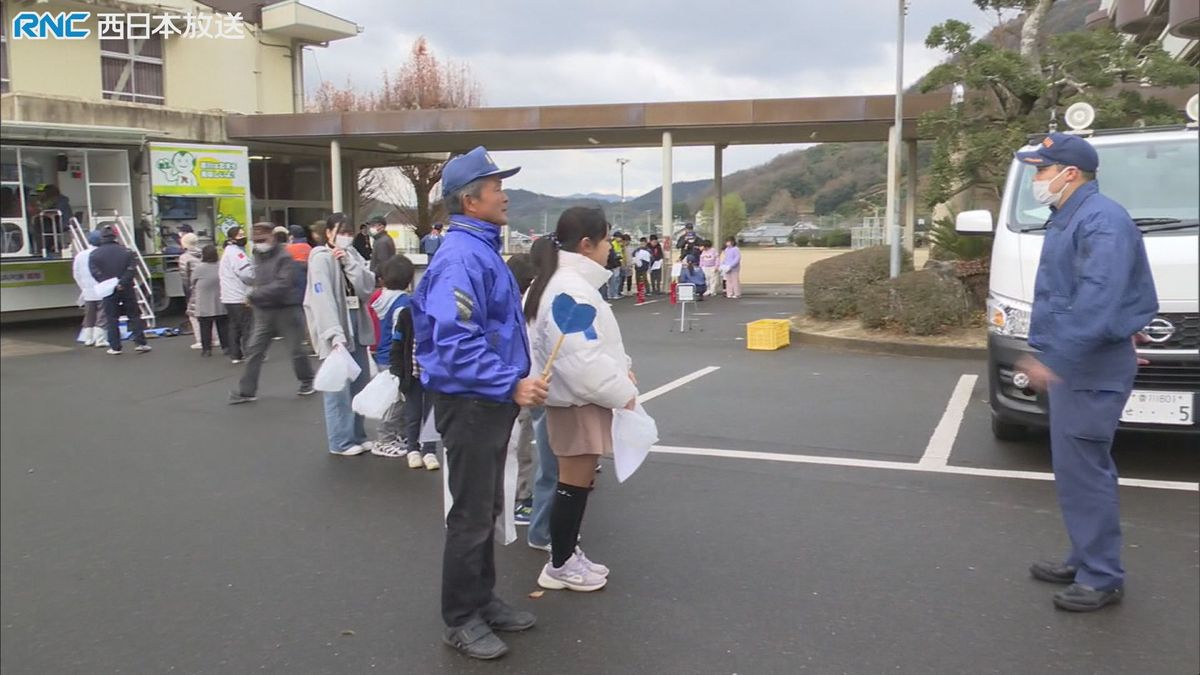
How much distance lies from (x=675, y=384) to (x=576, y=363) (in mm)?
5748

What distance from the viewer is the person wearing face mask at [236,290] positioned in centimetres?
1109

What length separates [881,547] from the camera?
4.42 m

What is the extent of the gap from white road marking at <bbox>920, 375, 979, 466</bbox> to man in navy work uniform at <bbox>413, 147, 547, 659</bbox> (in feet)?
12.2

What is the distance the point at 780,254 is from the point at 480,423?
46.6 m

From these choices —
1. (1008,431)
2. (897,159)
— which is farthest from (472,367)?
(897,159)

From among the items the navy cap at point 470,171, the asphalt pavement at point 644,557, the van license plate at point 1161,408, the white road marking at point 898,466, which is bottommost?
the asphalt pavement at point 644,557

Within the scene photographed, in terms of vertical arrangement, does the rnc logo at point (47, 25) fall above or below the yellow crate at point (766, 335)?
above

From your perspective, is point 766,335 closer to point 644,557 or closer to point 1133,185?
point 1133,185

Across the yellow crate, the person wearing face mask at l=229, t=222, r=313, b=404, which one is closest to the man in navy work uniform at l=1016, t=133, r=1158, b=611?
the person wearing face mask at l=229, t=222, r=313, b=404

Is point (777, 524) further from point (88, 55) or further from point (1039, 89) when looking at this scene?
point (1039, 89)

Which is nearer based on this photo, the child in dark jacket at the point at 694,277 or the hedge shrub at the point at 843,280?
the hedge shrub at the point at 843,280

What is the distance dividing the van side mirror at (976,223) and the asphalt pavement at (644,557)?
154 cm

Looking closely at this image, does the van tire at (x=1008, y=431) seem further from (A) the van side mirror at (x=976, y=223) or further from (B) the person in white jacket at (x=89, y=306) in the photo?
(B) the person in white jacket at (x=89, y=306)

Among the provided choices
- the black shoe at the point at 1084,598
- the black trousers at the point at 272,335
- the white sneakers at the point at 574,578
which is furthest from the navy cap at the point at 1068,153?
the black trousers at the point at 272,335
